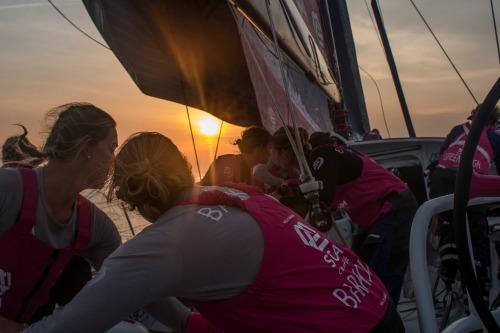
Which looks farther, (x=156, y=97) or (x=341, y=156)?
(x=156, y=97)

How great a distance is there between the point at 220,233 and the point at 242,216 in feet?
0.28

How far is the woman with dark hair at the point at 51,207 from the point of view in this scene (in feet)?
5.03

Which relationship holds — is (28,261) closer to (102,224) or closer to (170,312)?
(102,224)

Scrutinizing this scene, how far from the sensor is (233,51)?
416 centimetres

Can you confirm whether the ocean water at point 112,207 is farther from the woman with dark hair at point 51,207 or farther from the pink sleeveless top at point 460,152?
→ the pink sleeveless top at point 460,152

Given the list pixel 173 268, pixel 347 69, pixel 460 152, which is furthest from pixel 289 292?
pixel 347 69

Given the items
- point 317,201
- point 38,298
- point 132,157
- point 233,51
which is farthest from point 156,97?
point 132,157

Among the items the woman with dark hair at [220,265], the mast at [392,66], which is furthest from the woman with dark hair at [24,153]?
the mast at [392,66]

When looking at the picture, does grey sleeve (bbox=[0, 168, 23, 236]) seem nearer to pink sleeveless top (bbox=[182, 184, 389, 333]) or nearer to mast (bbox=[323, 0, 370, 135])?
pink sleeveless top (bbox=[182, 184, 389, 333])

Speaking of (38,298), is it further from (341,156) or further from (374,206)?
(374,206)

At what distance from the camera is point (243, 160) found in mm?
3875

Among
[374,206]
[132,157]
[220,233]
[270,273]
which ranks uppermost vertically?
[132,157]

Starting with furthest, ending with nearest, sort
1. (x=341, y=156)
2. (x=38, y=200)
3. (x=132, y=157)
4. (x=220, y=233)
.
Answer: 1. (x=341, y=156)
2. (x=38, y=200)
3. (x=132, y=157)
4. (x=220, y=233)

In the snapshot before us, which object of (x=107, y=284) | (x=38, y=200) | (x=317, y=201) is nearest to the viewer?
(x=107, y=284)
